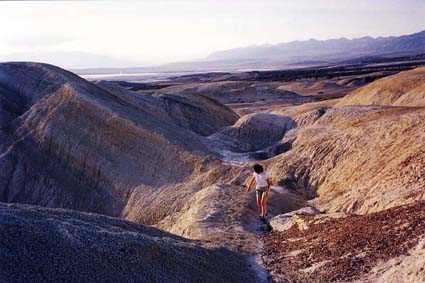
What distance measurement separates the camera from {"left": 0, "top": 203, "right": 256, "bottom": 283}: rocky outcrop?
891 centimetres

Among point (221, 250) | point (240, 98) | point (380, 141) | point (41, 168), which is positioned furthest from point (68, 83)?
point (240, 98)

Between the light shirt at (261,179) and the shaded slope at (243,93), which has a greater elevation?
the light shirt at (261,179)

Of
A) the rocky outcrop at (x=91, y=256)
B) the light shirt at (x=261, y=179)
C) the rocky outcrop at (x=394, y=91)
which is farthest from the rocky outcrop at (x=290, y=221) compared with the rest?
the rocky outcrop at (x=394, y=91)

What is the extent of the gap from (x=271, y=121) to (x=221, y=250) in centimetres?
1815

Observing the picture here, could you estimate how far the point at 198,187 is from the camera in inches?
882

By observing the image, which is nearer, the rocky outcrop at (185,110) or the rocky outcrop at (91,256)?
the rocky outcrop at (91,256)

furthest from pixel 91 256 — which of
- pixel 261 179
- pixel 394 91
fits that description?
pixel 394 91

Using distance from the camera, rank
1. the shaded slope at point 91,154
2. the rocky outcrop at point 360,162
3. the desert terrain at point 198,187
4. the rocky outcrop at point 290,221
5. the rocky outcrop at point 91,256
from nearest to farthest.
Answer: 1. the rocky outcrop at point 91,256
2. the desert terrain at point 198,187
3. the rocky outcrop at point 290,221
4. the rocky outcrop at point 360,162
5. the shaded slope at point 91,154

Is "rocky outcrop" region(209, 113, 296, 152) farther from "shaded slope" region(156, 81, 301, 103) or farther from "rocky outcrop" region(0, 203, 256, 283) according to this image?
"shaded slope" region(156, 81, 301, 103)

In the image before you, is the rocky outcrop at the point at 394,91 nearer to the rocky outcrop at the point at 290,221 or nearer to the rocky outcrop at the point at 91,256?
the rocky outcrop at the point at 290,221

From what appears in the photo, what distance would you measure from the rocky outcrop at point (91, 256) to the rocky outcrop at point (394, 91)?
75.5 ft

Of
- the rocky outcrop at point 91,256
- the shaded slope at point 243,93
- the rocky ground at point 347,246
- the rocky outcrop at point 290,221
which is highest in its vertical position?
the rocky outcrop at point 91,256

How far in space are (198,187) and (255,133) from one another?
8.17 m

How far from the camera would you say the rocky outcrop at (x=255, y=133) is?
2894cm
